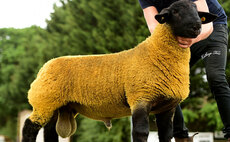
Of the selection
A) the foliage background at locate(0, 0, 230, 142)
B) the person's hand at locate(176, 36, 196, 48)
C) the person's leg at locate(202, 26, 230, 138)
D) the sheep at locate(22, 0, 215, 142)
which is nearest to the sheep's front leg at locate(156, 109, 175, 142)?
the sheep at locate(22, 0, 215, 142)

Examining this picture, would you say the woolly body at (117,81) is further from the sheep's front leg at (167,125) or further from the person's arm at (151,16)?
the person's arm at (151,16)

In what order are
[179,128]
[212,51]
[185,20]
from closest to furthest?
1. [185,20]
2. [212,51]
3. [179,128]

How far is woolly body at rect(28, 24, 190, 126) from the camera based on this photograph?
2906 mm

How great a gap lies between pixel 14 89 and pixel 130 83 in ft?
66.0

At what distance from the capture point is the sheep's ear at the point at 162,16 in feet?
9.32

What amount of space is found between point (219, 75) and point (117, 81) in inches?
43.3

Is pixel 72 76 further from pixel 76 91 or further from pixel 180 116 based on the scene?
pixel 180 116

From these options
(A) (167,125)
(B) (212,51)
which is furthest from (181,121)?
(B) (212,51)

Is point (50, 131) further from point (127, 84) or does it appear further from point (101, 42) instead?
point (101, 42)

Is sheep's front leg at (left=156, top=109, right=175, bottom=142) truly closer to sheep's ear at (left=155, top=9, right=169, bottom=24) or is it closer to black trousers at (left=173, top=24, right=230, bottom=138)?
black trousers at (left=173, top=24, right=230, bottom=138)

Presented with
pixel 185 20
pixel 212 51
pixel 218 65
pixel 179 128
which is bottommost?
pixel 179 128

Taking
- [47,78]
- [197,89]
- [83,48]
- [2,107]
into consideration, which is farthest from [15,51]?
[47,78]

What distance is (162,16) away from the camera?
2.88 meters

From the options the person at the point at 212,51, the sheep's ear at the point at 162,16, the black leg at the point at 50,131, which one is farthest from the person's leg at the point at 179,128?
the black leg at the point at 50,131
